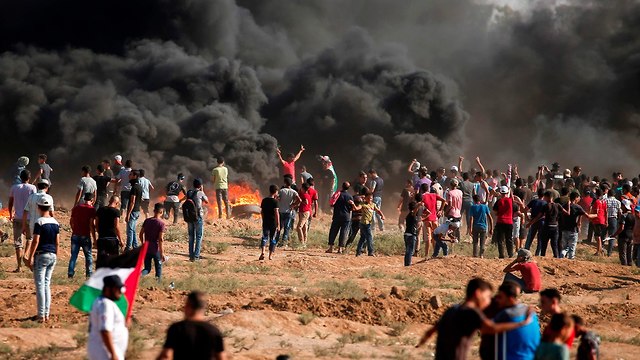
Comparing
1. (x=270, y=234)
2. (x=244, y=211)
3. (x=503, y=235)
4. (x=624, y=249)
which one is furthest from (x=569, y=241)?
(x=244, y=211)

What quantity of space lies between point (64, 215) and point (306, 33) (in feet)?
107

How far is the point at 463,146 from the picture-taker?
48219mm

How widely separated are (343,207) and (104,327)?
558 inches

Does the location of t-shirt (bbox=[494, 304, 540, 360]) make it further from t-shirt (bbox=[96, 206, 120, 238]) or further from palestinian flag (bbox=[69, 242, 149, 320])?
t-shirt (bbox=[96, 206, 120, 238])

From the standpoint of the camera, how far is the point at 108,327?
8.16 meters

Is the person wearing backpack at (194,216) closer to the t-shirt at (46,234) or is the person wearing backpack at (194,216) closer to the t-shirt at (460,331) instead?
the t-shirt at (46,234)

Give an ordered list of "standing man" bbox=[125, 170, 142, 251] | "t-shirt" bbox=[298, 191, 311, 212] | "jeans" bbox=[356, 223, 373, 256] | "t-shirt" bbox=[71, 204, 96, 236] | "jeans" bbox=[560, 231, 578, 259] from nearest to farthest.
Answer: "t-shirt" bbox=[71, 204, 96, 236] → "standing man" bbox=[125, 170, 142, 251] → "jeans" bbox=[356, 223, 373, 256] → "jeans" bbox=[560, 231, 578, 259] → "t-shirt" bbox=[298, 191, 311, 212]

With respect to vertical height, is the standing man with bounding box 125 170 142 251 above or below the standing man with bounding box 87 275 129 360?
above

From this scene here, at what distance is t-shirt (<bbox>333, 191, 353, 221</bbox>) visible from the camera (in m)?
22.0

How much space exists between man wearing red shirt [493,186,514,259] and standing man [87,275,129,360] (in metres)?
13.8

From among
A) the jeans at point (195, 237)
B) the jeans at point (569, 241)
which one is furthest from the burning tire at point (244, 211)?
the jeans at point (569, 241)

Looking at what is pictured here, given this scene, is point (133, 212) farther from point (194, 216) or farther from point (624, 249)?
point (624, 249)

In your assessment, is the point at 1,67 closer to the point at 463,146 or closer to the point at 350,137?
the point at 350,137

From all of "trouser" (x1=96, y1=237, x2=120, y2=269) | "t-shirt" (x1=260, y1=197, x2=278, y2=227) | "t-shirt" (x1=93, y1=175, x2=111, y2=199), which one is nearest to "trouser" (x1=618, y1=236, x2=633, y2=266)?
"t-shirt" (x1=260, y1=197, x2=278, y2=227)
